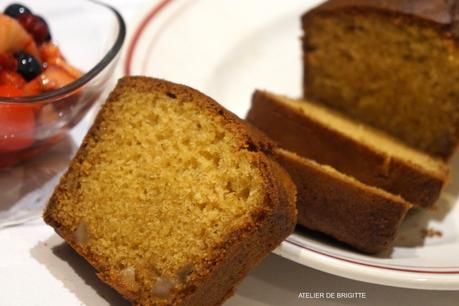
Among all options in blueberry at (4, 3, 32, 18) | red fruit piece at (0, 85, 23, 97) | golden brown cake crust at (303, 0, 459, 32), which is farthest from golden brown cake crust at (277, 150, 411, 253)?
blueberry at (4, 3, 32, 18)

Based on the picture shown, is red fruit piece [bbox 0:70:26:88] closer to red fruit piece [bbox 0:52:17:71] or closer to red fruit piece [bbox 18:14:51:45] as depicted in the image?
red fruit piece [bbox 0:52:17:71]

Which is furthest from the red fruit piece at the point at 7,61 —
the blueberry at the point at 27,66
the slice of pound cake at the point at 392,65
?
the slice of pound cake at the point at 392,65

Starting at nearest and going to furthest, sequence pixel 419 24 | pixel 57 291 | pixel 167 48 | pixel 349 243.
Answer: pixel 57 291, pixel 349 243, pixel 419 24, pixel 167 48

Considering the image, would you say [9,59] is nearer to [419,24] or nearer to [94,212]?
[94,212]

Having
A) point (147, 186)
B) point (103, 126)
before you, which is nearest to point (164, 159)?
point (147, 186)

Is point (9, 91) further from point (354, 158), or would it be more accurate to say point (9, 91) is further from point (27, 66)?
point (354, 158)

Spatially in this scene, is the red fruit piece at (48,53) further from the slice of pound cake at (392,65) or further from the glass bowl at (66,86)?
the slice of pound cake at (392,65)
